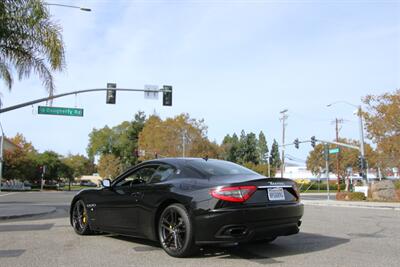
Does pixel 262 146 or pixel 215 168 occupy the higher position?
pixel 262 146

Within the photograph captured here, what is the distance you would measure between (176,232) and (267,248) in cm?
159

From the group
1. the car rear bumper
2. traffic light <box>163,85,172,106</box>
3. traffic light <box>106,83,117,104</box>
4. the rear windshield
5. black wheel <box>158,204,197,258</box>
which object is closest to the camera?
the car rear bumper

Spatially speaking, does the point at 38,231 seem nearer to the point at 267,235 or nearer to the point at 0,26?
the point at 267,235

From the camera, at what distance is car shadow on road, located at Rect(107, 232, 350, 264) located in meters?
6.21

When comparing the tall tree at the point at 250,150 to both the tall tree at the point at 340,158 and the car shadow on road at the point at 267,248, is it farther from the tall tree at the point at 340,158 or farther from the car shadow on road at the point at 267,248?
the car shadow on road at the point at 267,248

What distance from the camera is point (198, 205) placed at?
19.5 ft

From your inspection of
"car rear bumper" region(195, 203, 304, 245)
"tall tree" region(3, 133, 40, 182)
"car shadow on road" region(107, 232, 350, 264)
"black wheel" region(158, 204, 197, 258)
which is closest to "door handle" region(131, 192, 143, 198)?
"black wheel" region(158, 204, 197, 258)

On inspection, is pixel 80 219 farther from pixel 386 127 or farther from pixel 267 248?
pixel 386 127

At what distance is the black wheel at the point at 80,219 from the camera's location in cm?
833

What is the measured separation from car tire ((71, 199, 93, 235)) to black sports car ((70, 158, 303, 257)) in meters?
0.84

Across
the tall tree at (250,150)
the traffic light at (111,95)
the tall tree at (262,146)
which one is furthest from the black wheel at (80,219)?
the tall tree at (262,146)

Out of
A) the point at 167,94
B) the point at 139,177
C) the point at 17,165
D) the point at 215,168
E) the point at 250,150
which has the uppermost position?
the point at 250,150

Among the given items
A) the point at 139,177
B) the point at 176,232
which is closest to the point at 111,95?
the point at 139,177

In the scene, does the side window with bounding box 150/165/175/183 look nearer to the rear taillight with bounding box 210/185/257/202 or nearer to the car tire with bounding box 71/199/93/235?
the rear taillight with bounding box 210/185/257/202
